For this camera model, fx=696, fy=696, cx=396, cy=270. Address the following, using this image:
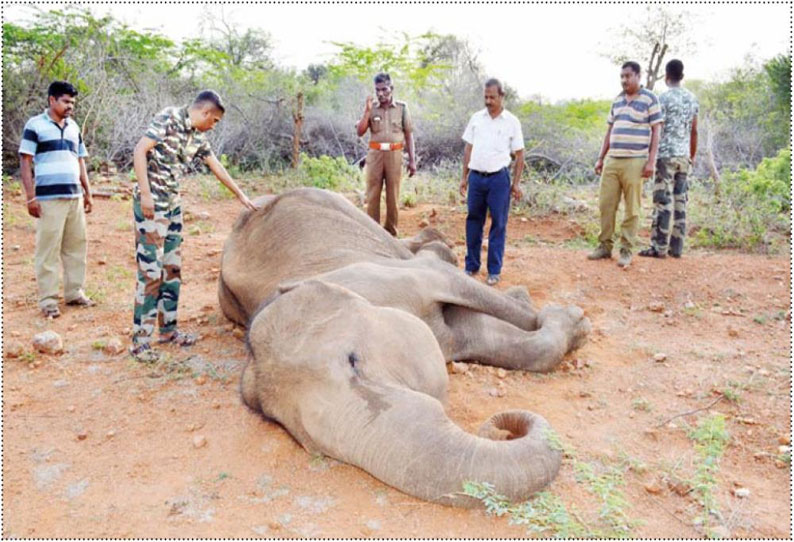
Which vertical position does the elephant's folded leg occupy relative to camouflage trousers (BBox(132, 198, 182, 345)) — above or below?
below

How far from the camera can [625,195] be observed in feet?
24.9

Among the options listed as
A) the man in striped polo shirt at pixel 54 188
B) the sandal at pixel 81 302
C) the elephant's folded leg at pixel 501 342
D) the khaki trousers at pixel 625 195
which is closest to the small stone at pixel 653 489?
the elephant's folded leg at pixel 501 342

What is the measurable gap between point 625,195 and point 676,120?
1.06 meters

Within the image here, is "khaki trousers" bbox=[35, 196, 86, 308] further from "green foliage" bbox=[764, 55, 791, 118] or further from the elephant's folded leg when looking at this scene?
"green foliage" bbox=[764, 55, 791, 118]

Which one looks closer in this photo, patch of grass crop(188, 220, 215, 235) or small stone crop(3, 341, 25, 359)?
small stone crop(3, 341, 25, 359)

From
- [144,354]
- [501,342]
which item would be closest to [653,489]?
[501,342]

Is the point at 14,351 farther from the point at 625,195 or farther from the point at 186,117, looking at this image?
the point at 625,195

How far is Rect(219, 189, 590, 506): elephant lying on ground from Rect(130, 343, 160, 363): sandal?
0.68m

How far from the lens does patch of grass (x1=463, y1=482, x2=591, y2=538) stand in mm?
2750

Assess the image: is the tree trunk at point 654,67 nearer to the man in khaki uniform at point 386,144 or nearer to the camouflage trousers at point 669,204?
the camouflage trousers at point 669,204

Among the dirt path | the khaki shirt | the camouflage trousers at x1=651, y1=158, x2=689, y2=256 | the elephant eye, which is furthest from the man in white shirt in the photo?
the elephant eye

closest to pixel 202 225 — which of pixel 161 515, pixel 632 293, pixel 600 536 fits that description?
pixel 632 293

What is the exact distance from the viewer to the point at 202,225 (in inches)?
372

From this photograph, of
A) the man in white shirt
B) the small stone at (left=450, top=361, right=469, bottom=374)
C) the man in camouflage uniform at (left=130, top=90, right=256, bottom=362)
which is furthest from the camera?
the man in white shirt
